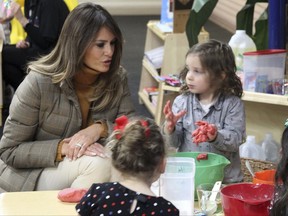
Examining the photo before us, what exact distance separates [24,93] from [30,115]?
0.29 ft

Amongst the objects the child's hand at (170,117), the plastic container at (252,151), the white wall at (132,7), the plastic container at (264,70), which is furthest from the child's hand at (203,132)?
the white wall at (132,7)

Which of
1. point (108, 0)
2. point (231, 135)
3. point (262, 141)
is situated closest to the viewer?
point (231, 135)

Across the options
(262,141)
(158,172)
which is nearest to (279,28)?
(262,141)

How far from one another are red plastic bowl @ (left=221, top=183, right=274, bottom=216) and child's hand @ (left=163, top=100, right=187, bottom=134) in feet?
1.38

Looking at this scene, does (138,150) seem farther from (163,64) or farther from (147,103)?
(147,103)

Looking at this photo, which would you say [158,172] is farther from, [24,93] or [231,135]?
[24,93]

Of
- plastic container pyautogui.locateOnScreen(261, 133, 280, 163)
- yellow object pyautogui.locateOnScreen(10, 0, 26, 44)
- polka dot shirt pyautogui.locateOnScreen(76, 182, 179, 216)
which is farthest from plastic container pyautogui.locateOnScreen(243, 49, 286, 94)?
yellow object pyautogui.locateOnScreen(10, 0, 26, 44)

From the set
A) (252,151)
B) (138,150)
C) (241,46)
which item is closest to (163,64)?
(241,46)

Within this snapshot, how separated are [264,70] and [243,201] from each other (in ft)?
4.93

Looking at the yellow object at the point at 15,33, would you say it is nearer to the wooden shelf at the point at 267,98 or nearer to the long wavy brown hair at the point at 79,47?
the wooden shelf at the point at 267,98

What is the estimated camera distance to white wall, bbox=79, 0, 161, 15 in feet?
31.1

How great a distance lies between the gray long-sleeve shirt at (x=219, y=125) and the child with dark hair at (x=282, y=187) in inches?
24.2

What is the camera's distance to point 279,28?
11.6 ft

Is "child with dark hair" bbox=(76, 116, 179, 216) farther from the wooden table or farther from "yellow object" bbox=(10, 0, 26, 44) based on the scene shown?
"yellow object" bbox=(10, 0, 26, 44)
